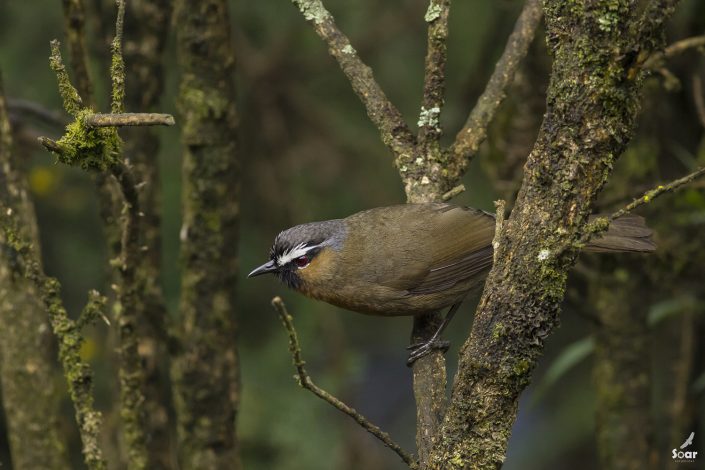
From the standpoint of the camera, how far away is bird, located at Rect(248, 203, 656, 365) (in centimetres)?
439

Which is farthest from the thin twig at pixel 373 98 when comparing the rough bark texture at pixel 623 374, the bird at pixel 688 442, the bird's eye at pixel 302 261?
the bird at pixel 688 442

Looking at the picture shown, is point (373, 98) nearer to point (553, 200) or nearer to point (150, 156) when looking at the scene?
point (150, 156)

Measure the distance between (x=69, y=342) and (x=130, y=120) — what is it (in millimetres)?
1080

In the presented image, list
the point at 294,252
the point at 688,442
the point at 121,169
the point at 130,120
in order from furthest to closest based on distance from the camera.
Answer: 1. the point at 688,442
2. the point at 294,252
3. the point at 121,169
4. the point at 130,120

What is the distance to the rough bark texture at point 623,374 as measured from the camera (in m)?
4.70

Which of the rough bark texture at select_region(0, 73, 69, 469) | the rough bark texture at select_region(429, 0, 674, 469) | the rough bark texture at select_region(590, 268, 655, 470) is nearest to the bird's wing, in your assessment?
the rough bark texture at select_region(590, 268, 655, 470)

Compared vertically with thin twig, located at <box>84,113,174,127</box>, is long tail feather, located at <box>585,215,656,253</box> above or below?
below

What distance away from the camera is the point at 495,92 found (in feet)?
12.6

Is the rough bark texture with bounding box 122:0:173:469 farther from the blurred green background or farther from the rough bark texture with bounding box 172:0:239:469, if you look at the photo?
the blurred green background

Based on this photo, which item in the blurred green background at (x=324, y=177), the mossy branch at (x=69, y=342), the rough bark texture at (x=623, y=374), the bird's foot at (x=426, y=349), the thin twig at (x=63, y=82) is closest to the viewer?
the thin twig at (x=63, y=82)

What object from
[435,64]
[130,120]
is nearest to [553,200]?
[130,120]

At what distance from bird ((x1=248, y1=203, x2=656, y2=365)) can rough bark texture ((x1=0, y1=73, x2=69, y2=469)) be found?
1210 mm

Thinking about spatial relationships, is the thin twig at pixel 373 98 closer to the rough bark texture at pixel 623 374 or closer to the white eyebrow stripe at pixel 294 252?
the white eyebrow stripe at pixel 294 252

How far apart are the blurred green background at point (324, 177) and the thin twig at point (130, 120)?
2085 mm
